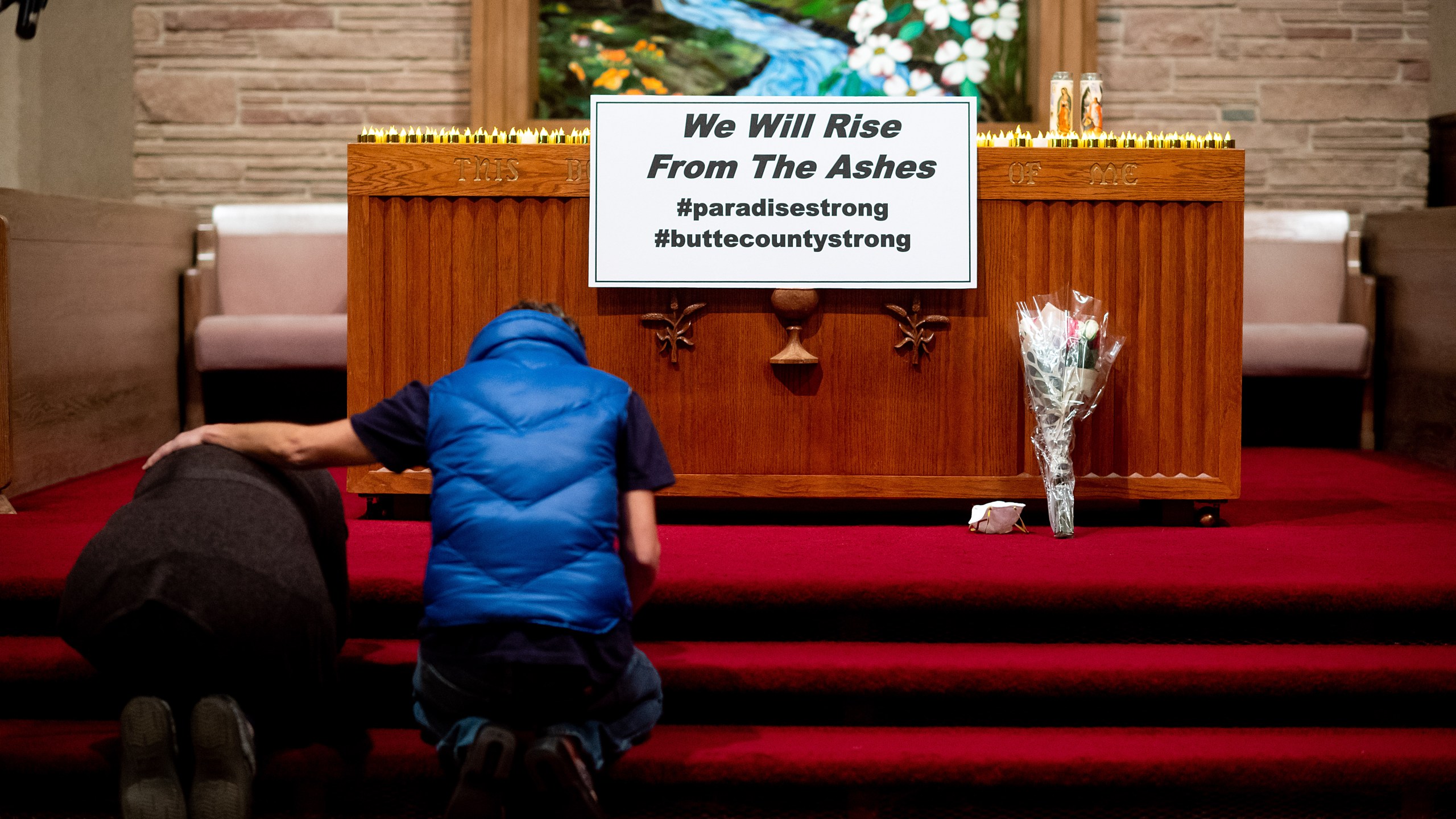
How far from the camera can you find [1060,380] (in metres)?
3.18

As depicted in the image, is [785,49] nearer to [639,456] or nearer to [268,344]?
[268,344]

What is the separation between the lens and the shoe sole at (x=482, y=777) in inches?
72.8

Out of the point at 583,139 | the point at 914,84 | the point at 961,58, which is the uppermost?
the point at 961,58

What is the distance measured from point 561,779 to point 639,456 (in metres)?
0.52

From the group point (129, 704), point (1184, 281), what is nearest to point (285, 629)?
point (129, 704)

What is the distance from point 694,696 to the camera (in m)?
2.53

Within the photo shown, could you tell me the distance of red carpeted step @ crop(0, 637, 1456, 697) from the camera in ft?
8.13

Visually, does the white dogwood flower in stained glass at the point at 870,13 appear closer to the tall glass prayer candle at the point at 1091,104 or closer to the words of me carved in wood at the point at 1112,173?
the tall glass prayer candle at the point at 1091,104

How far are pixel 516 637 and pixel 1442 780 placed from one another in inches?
70.8

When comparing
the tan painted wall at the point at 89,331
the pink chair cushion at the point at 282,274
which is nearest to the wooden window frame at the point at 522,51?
the pink chair cushion at the point at 282,274

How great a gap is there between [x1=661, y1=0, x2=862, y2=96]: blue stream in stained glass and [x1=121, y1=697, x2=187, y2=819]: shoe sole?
161 inches

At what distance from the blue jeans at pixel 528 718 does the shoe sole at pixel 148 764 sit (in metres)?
0.39

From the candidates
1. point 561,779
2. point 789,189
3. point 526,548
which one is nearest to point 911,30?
point 789,189

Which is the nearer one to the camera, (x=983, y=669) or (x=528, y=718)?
(x=528, y=718)
